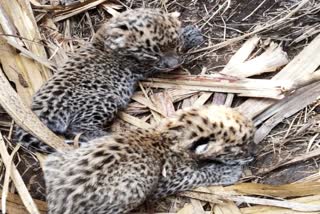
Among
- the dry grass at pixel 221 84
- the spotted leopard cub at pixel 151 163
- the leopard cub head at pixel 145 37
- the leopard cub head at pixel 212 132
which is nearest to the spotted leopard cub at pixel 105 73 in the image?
the leopard cub head at pixel 145 37

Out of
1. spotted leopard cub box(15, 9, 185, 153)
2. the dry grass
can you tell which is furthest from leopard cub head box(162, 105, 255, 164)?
spotted leopard cub box(15, 9, 185, 153)

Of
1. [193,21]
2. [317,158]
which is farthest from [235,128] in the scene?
[193,21]

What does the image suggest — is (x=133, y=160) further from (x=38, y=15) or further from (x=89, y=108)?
(x=38, y=15)

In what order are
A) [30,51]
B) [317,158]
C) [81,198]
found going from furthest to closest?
[30,51] < [317,158] < [81,198]

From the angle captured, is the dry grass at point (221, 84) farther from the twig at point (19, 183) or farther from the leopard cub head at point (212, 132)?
the leopard cub head at point (212, 132)

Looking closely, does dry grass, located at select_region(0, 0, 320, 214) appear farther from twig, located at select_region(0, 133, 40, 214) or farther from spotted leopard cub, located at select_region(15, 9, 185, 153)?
spotted leopard cub, located at select_region(15, 9, 185, 153)

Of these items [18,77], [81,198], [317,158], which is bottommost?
[317,158]

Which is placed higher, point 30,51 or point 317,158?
point 30,51
